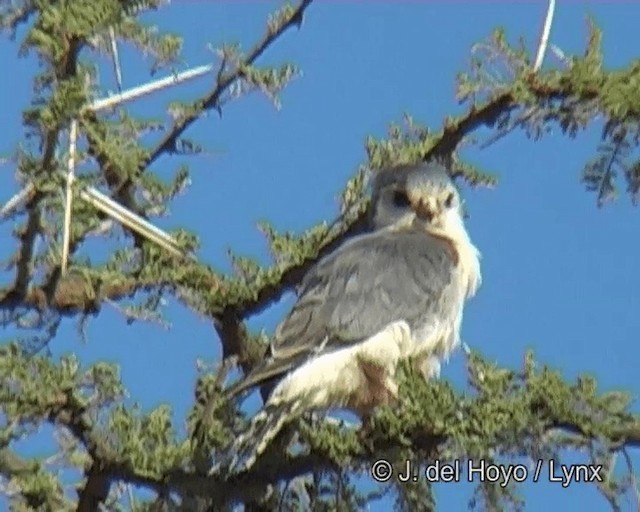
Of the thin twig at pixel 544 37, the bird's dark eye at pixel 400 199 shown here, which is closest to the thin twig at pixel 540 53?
the thin twig at pixel 544 37

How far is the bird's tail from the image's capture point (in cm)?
395

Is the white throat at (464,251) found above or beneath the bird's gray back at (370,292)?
above

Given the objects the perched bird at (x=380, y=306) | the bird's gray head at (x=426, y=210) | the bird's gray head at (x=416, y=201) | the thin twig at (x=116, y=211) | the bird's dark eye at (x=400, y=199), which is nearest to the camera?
the thin twig at (x=116, y=211)

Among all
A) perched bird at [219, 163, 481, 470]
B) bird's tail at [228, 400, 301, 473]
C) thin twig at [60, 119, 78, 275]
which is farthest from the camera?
perched bird at [219, 163, 481, 470]

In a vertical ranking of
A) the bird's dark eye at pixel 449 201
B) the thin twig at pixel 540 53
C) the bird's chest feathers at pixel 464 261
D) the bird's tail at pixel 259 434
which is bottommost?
the bird's tail at pixel 259 434

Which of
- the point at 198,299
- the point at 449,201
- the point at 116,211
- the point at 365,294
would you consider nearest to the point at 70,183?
the point at 116,211

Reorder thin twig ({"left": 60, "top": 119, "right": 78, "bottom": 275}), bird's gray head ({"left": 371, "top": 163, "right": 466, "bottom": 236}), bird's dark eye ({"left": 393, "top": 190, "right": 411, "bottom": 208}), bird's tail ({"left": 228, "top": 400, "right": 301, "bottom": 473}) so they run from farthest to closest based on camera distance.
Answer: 1. bird's dark eye ({"left": 393, "top": 190, "right": 411, "bottom": 208})
2. bird's gray head ({"left": 371, "top": 163, "right": 466, "bottom": 236})
3. bird's tail ({"left": 228, "top": 400, "right": 301, "bottom": 473})
4. thin twig ({"left": 60, "top": 119, "right": 78, "bottom": 275})

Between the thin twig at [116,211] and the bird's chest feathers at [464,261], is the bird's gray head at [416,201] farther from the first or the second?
the thin twig at [116,211]

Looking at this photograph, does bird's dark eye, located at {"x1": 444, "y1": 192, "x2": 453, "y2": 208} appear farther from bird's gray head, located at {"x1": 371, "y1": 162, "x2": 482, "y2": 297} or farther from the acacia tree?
the acacia tree

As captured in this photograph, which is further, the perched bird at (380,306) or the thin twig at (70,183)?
the perched bird at (380,306)

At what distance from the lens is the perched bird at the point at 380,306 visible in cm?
485

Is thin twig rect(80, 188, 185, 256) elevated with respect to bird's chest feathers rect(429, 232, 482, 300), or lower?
lower

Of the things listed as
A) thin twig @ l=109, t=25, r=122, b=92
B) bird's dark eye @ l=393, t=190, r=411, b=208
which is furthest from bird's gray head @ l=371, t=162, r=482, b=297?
thin twig @ l=109, t=25, r=122, b=92

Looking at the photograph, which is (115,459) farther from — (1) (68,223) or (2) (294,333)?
(2) (294,333)
